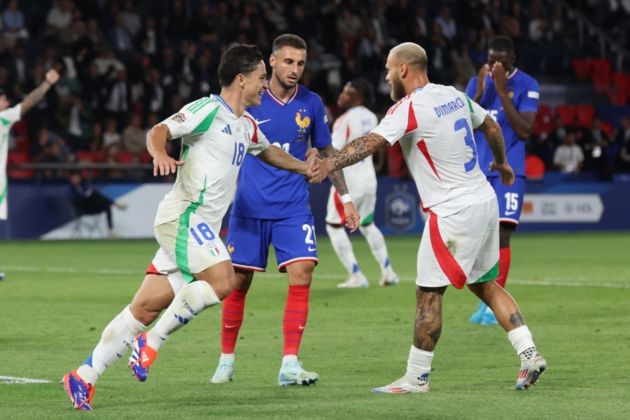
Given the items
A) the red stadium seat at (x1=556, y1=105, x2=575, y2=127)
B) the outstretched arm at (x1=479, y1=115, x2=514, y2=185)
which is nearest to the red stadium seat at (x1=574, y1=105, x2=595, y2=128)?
the red stadium seat at (x1=556, y1=105, x2=575, y2=127)

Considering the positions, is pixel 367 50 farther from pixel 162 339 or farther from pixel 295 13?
pixel 162 339

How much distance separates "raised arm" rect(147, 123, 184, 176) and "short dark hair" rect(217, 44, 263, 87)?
79 cm

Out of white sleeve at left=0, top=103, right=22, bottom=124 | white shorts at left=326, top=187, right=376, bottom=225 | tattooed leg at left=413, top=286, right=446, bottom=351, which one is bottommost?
white shorts at left=326, top=187, right=376, bottom=225

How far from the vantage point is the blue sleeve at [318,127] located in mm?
9859

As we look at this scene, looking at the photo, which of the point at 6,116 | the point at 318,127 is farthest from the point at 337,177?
the point at 6,116

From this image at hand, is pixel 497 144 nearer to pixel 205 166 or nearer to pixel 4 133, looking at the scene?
pixel 205 166

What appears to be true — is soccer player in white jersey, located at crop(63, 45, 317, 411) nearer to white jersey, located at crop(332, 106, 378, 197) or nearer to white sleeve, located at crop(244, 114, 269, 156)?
white sleeve, located at crop(244, 114, 269, 156)

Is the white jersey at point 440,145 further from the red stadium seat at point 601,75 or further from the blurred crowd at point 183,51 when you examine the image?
the red stadium seat at point 601,75

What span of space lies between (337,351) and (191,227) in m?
2.95

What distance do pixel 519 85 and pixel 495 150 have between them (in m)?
3.41

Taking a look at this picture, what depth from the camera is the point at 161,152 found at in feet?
24.9

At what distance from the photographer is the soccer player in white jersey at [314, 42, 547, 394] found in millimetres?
8492

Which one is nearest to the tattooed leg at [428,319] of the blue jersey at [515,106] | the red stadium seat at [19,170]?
the blue jersey at [515,106]

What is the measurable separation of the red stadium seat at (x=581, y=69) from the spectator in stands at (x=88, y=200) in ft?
48.5
